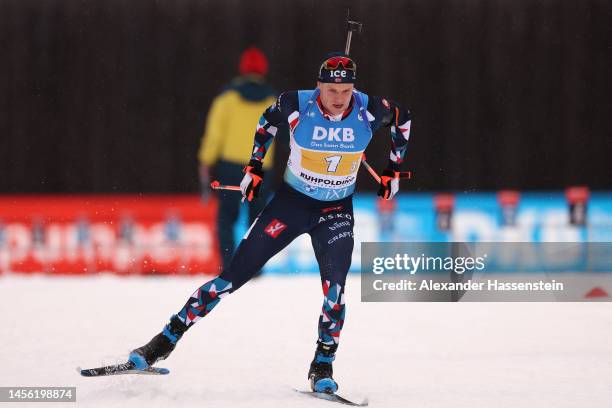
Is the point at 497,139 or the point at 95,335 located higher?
the point at 497,139

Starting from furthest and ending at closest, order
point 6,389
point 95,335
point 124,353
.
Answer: point 95,335 → point 124,353 → point 6,389

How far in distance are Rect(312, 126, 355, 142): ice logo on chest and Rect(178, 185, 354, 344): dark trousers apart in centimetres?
39

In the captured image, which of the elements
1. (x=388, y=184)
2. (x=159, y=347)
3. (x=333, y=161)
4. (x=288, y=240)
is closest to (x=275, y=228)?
(x=288, y=240)

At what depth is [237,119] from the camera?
396 inches

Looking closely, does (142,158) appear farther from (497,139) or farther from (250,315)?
(250,315)

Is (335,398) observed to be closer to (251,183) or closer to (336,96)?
(251,183)

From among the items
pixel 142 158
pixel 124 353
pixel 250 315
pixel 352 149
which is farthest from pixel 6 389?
pixel 142 158

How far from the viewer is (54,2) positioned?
14.7 metres

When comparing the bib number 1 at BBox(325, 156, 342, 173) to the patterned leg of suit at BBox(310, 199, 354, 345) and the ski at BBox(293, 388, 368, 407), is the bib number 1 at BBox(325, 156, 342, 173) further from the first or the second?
the ski at BBox(293, 388, 368, 407)

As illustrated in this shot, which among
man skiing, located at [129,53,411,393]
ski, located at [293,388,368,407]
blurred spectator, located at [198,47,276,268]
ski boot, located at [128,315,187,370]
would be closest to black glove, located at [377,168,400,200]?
man skiing, located at [129,53,411,393]

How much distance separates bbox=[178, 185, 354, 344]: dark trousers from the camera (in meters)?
5.48

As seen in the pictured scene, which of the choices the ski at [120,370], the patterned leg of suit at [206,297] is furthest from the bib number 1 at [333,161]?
the ski at [120,370]

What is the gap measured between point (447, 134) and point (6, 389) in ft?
34.0

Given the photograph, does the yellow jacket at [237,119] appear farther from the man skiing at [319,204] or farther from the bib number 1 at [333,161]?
the bib number 1 at [333,161]
